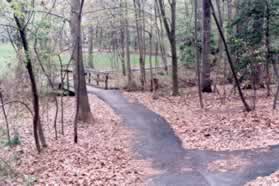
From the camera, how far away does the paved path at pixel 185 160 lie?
19.3ft

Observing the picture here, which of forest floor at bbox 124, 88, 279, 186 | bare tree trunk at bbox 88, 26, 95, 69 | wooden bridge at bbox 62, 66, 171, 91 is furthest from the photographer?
bare tree trunk at bbox 88, 26, 95, 69

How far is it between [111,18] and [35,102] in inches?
508

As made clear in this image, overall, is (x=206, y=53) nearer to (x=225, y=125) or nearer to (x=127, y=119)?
(x=127, y=119)

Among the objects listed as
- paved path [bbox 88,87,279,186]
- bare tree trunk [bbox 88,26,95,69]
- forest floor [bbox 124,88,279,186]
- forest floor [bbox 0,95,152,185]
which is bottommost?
forest floor [bbox 0,95,152,185]

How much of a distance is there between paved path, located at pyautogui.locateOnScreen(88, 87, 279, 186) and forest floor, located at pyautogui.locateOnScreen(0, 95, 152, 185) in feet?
1.23

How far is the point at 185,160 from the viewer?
7.23m

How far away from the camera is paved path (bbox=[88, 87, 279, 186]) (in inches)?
232

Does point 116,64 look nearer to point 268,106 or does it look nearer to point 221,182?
point 268,106

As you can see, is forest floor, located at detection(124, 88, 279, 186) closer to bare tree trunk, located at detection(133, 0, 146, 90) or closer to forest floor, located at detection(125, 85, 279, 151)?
forest floor, located at detection(125, 85, 279, 151)

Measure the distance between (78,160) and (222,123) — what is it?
14.9 ft

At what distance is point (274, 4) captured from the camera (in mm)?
13008

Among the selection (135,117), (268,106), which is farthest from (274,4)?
(135,117)

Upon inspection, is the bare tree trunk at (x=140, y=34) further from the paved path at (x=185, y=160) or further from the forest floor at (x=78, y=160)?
the paved path at (x=185, y=160)

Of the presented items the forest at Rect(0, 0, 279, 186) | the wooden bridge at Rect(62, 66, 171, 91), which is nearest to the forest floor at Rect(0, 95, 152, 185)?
the forest at Rect(0, 0, 279, 186)
